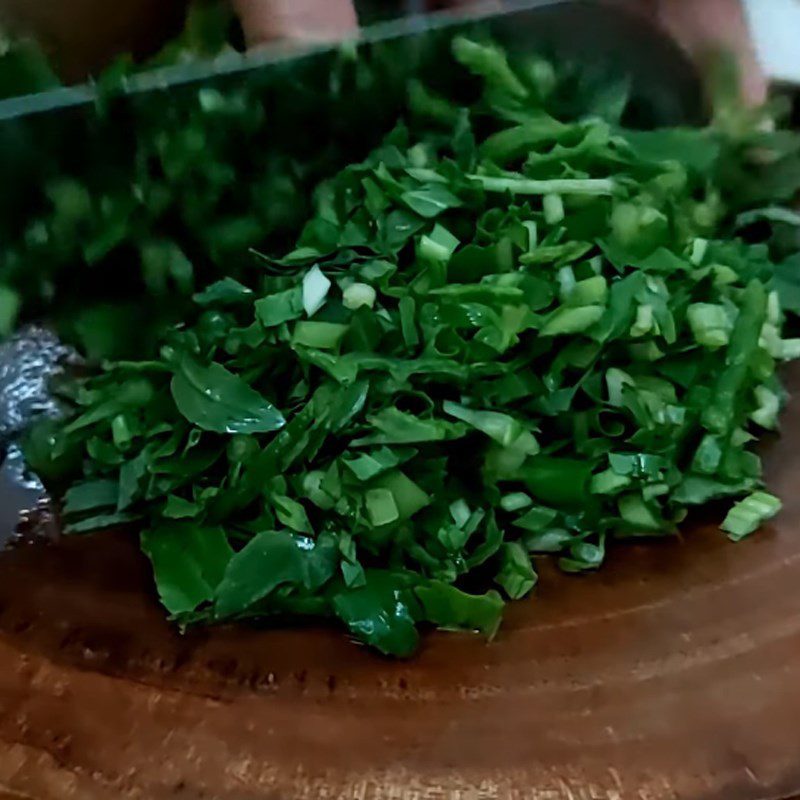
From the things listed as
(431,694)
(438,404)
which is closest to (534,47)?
(438,404)

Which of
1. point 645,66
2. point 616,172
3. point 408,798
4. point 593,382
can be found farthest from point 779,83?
point 408,798

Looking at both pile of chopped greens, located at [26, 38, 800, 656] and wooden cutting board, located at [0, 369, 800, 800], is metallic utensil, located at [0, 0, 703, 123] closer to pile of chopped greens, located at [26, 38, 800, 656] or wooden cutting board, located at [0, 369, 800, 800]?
pile of chopped greens, located at [26, 38, 800, 656]

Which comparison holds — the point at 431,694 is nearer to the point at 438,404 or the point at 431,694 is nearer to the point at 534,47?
the point at 438,404

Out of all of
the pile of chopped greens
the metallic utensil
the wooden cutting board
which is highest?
the metallic utensil

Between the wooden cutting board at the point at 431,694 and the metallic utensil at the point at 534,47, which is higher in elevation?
the metallic utensil at the point at 534,47

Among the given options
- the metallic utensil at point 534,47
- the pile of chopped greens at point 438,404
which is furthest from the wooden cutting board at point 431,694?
the metallic utensil at point 534,47

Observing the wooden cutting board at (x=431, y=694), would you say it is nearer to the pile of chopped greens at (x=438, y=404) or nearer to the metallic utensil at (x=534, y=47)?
the pile of chopped greens at (x=438, y=404)

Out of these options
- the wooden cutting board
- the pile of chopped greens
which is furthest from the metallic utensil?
the wooden cutting board
